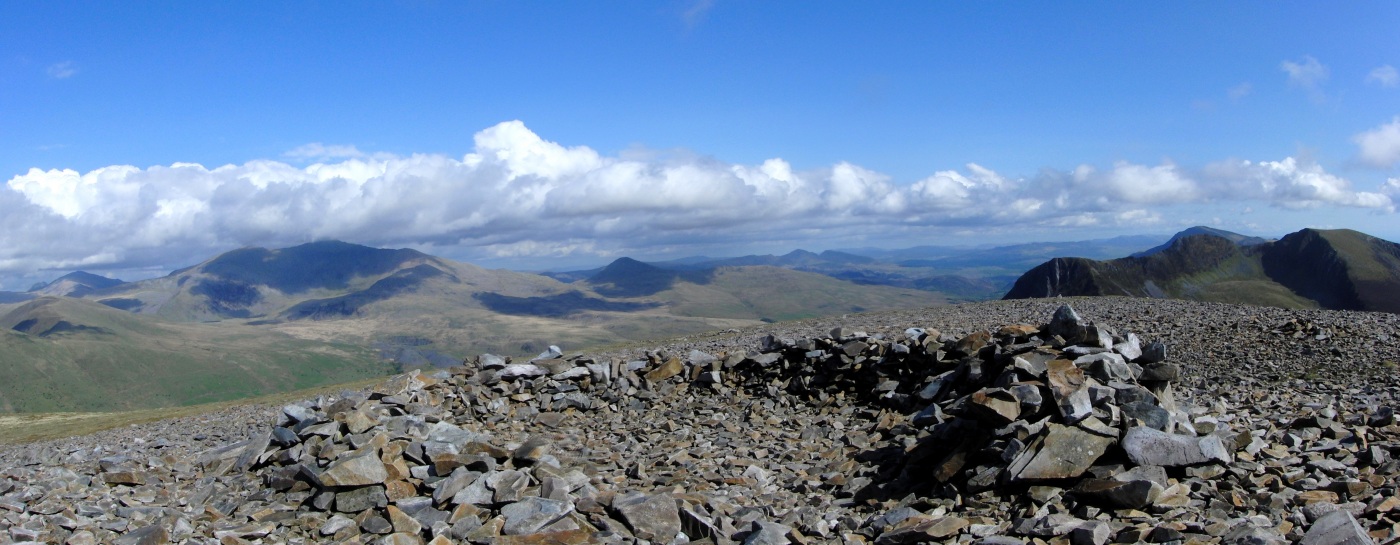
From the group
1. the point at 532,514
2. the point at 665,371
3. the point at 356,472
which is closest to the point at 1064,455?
the point at 532,514

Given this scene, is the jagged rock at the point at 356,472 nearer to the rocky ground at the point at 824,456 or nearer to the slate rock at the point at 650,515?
the rocky ground at the point at 824,456

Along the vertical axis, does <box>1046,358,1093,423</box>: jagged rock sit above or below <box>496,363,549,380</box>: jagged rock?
above

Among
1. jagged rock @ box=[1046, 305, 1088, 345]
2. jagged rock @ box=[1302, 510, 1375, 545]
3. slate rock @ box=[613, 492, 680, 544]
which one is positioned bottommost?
slate rock @ box=[613, 492, 680, 544]

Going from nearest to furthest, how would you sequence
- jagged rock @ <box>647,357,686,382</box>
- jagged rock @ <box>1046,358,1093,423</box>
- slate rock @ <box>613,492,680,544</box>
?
slate rock @ <box>613,492,680,544</box>
jagged rock @ <box>1046,358,1093,423</box>
jagged rock @ <box>647,357,686,382</box>

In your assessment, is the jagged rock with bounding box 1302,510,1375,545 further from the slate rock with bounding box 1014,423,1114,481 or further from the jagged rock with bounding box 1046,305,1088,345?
the jagged rock with bounding box 1046,305,1088,345

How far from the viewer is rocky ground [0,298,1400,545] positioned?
11.6 m

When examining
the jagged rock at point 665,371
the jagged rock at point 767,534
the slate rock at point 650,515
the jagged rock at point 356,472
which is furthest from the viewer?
the jagged rock at point 665,371

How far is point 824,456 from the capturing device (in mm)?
17125

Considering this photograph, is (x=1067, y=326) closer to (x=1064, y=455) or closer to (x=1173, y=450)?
(x=1173, y=450)

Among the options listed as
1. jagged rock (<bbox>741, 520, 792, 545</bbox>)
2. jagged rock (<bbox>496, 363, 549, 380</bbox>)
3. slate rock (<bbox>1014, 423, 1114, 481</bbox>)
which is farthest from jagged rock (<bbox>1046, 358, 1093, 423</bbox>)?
jagged rock (<bbox>496, 363, 549, 380</bbox>)

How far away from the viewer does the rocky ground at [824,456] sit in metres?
11.6

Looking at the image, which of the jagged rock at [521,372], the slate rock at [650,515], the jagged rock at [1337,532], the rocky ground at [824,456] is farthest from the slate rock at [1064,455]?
the jagged rock at [521,372]

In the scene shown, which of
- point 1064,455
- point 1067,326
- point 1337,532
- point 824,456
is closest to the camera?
point 1337,532

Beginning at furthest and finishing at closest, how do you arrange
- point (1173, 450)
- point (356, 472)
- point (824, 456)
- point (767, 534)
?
point (824, 456), point (356, 472), point (1173, 450), point (767, 534)
